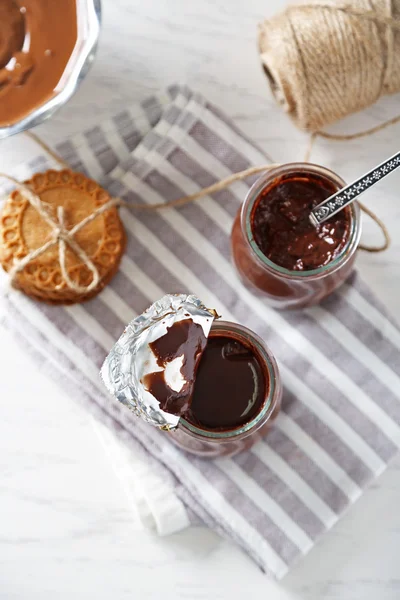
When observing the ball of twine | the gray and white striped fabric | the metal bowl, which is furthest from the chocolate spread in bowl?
the ball of twine

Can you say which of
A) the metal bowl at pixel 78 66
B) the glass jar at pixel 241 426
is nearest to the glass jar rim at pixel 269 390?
the glass jar at pixel 241 426

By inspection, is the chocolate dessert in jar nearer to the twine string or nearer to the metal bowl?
the twine string

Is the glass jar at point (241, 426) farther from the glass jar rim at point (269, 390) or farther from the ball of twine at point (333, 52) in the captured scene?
the ball of twine at point (333, 52)

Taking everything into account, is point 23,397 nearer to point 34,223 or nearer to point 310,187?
point 34,223

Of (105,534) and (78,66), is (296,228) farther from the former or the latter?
(105,534)

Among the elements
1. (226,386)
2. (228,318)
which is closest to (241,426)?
(226,386)

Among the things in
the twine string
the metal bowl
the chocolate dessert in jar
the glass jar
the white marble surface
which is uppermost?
the metal bowl
